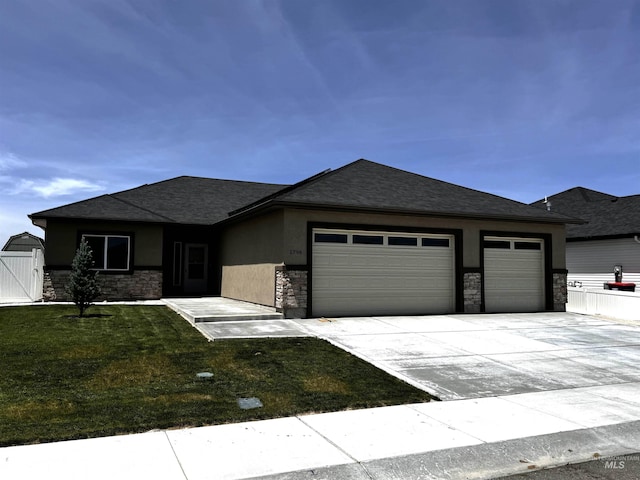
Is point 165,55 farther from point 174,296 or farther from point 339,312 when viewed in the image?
point 174,296

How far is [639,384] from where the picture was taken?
26.2 ft

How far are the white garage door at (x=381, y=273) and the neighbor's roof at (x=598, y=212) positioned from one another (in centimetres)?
1178

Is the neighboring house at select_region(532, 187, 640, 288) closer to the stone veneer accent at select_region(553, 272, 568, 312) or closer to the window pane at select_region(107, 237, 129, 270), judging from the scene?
the stone veneer accent at select_region(553, 272, 568, 312)

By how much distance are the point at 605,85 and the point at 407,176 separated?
23.5 feet

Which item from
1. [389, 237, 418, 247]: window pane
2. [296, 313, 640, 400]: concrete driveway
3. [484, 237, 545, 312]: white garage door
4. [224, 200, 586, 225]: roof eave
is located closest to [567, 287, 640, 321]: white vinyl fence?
→ [296, 313, 640, 400]: concrete driveway

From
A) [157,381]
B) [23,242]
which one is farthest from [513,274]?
[23,242]

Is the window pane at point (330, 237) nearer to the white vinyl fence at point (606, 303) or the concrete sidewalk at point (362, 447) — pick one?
the concrete sidewalk at point (362, 447)

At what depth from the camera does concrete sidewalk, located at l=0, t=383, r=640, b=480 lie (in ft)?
14.4

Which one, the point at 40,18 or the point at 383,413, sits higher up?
the point at 40,18

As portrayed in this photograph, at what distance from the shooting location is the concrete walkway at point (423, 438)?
443 cm

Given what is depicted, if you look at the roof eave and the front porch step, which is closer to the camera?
the front porch step

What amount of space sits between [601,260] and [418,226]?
13350mm

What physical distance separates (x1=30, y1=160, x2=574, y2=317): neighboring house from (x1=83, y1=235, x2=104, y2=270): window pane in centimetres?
4

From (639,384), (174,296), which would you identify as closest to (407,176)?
(174,296)
